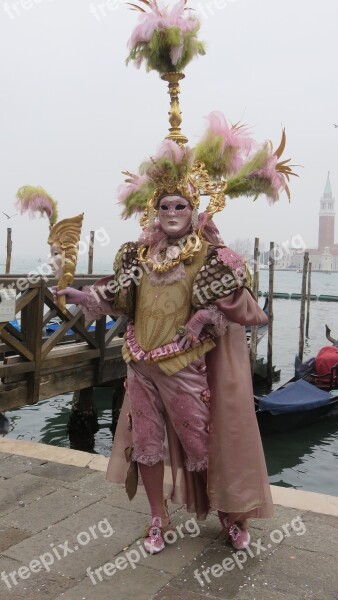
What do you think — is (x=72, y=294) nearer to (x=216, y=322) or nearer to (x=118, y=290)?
(x=118, y=290)

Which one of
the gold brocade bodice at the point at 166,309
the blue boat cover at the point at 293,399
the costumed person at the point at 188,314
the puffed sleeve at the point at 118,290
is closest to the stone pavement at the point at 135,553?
the costumed person at the point at 188,314

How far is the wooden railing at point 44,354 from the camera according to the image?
518 cm

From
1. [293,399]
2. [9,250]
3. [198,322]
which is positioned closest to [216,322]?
Answer: [198,322]

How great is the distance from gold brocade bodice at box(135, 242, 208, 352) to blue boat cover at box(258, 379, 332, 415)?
513cm

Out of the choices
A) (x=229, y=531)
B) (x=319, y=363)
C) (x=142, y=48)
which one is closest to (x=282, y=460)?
(x=319, y=363)

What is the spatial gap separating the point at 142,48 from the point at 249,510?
2091 millimetres

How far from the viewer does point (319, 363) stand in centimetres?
956

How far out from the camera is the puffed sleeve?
255cm

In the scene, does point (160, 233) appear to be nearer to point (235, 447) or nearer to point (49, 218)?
point (49, 218)

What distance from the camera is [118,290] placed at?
257cm

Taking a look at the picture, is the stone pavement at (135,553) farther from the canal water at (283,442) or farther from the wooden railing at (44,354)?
the canal water at (283,442)

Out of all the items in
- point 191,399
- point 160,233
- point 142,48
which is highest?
point 142,48

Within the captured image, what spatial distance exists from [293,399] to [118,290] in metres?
5.74

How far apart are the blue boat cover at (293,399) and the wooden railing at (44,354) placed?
2.13 m
